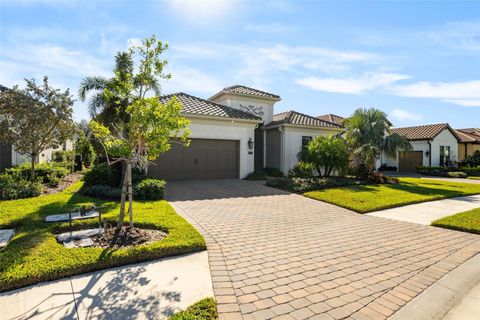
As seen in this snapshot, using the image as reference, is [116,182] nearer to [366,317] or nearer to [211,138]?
[211,138]

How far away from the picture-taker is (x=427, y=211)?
375 inches

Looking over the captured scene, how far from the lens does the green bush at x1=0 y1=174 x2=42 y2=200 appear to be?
30.8 ft

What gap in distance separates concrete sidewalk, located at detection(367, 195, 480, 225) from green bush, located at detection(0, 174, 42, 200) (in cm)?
1203

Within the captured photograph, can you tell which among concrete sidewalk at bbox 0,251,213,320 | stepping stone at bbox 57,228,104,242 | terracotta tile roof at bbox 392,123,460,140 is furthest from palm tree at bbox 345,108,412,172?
stepping stone at bbox 57,228,104,242

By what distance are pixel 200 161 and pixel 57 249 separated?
11.4 m

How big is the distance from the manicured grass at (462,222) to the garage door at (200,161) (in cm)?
1108

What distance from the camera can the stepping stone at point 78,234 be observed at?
5478 mm

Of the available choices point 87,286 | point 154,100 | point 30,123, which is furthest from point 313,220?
point 30,123

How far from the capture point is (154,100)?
19.4 ft

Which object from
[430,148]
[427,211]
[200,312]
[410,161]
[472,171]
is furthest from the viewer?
[410,161]

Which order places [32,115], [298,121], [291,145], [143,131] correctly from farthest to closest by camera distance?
[298,121] → [291,145] → [32,115] → [143,131]

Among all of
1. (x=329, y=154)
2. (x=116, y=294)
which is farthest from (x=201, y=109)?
(x=116, y=294)

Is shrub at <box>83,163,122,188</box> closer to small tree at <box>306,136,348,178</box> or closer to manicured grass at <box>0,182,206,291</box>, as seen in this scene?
manicured grass at <box>0,182,206,291</box>

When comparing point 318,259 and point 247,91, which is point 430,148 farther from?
point 318,259
